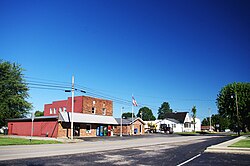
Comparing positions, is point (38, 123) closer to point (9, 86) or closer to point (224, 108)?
point (9, 86)

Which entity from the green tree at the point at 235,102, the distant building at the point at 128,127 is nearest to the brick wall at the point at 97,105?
the distant building at the point at 128,127

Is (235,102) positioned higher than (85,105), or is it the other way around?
(235,102)

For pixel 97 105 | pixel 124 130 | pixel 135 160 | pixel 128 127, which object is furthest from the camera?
pixel 124 130

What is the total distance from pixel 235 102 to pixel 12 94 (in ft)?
165

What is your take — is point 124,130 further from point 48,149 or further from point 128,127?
point 48,149

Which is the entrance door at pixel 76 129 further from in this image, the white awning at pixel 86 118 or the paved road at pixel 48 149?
the paved road at pixel 48 149

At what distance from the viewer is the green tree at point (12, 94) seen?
51.2 metres

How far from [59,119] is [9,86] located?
70.4ft

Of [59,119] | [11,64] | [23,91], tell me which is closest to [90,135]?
[59,119]

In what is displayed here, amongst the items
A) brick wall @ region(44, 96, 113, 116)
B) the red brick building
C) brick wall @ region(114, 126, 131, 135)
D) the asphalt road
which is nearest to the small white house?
brick wall @ region(114, 126, 131, 135)

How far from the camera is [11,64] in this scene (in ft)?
180

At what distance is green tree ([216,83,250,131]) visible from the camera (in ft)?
182

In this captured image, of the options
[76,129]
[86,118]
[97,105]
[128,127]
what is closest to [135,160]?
[76,129]

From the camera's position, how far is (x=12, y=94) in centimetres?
5388
